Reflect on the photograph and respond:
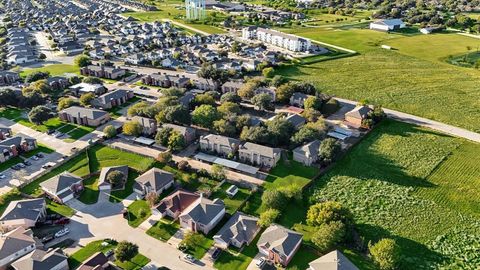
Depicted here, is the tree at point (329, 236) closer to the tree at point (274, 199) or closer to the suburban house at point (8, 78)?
the tree at point (274, 199)

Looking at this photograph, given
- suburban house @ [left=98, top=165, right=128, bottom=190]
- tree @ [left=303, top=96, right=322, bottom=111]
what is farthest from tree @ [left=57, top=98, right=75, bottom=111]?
tree @ [left=303, top=96, right=322, bottom=111]

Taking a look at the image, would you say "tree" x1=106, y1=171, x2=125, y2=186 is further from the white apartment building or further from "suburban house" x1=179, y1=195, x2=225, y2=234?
the white apartment building

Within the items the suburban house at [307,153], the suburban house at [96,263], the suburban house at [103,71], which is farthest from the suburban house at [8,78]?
the suburban house at [307,153]

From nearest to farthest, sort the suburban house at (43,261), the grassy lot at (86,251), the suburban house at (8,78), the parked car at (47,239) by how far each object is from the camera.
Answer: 1. the suburban house at (43,261)
2. the grassy lot at (86,251)
3. the parked car at (47,239)
4. the suburban house at (8,78)

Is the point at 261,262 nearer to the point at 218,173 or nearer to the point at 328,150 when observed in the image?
the point at 218,173

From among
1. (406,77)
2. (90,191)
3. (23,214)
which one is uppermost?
(406,77)

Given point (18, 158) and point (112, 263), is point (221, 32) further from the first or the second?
point (112, 263)

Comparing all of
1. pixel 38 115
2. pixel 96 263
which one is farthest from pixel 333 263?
pixel 38 115
